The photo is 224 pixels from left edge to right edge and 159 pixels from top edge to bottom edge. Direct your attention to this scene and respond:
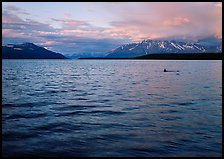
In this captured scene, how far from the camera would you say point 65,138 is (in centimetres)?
1322

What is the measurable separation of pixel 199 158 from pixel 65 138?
687 cm

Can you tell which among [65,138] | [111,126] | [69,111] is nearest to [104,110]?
[69,111]

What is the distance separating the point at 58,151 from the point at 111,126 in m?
5.07

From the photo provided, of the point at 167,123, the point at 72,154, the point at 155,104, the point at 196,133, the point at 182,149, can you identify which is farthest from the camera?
the point at 155,104

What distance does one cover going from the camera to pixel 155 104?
2386cm

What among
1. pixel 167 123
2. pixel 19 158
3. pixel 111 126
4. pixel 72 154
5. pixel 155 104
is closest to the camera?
pixel 19 158

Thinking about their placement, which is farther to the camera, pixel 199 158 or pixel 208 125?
pixel 208 125

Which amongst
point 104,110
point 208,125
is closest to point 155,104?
point 104,110

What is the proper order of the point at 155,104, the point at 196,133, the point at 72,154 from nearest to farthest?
the point at 72,154 < the point at 196,133 < the point at 155,104

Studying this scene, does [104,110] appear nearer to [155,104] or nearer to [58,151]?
[155,104]

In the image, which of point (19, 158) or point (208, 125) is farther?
point (208, 125)

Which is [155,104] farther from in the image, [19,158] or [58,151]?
[19,158]

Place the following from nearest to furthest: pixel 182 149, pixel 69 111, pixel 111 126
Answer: pixel 182 149
pixel 111 126
pixel 69 111

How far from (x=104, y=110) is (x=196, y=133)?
8.37 meters
